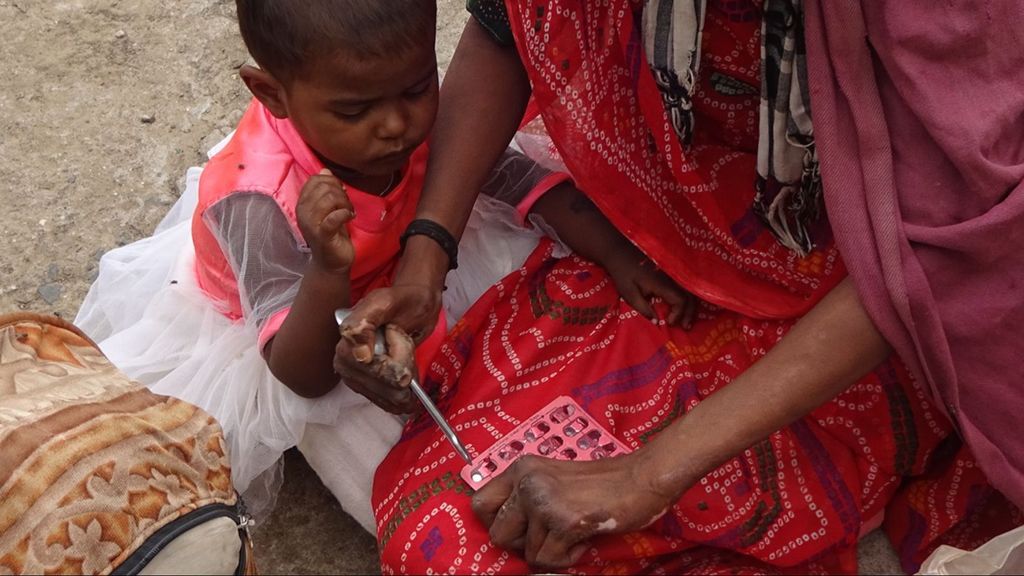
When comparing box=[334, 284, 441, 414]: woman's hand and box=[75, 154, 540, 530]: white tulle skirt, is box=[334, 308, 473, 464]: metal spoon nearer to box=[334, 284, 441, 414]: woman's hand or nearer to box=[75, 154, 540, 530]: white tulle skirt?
box=[334, 284, 441, 414]: woman's hand

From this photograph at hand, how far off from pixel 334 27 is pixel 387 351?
386 millimetres

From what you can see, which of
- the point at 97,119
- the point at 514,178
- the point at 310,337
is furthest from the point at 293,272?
the point at 97,119

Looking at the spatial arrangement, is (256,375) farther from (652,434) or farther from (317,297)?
(652,434)

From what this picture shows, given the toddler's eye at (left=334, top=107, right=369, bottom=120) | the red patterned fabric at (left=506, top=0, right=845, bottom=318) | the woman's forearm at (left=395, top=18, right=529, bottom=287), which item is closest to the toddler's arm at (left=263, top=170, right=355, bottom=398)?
the toddler's eye at (left=334, top=107, right=369, bottom=120)

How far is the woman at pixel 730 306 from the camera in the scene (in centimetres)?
121

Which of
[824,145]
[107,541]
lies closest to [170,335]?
[107,541]

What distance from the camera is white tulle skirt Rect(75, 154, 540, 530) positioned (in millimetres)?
1591

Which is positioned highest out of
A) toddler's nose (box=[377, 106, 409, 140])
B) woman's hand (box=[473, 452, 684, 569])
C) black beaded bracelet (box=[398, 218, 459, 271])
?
toddler's nose (box=[377, 106, 409, 140])

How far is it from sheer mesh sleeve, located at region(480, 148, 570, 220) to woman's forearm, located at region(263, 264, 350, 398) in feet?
1.38

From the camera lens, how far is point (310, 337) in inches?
56.6

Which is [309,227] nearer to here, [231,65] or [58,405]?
[58,405]

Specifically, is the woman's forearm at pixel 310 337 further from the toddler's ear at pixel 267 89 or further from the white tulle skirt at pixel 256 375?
the toddler's ear at pixel 267 89

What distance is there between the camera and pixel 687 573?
4.89 ft

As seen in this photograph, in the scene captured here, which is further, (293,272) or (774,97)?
(293,272)
